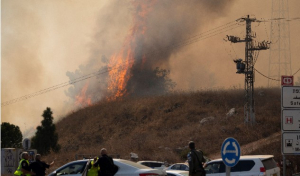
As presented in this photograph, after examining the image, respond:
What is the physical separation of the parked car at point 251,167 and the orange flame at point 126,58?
193 feet

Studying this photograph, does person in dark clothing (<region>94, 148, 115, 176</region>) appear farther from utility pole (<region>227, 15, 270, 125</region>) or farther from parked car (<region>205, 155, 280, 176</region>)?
utility pole (<region>227, 15, 270, 125</region>)

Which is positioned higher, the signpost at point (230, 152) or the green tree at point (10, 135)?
the signpost at point (230, 152)

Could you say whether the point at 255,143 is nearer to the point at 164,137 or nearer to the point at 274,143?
the point at 274,143

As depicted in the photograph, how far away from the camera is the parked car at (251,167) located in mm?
20062

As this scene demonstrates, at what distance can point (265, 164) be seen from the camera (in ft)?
66.6

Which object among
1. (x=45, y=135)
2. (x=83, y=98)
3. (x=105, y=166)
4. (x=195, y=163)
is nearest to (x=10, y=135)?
(x=45, y=135)

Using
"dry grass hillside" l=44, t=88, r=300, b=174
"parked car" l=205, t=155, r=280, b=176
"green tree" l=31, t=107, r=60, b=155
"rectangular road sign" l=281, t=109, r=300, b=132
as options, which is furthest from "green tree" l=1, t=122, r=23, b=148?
"rectangular road sign" l=281, t=109, r=300, b=132

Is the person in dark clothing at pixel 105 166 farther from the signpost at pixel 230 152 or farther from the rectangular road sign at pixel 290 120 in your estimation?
the rectangular road sign at pixel 290 120

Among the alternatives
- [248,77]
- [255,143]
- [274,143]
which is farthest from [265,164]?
[248,77]

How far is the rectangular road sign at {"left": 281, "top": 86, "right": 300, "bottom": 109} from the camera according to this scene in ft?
54.0

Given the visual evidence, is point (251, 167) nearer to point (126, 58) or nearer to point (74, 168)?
point (74, 168)

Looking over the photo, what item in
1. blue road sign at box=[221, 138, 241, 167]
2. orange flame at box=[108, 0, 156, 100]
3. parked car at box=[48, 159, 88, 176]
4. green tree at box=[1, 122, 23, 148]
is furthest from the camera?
orange flame at box=[108, 0, 156, 100]

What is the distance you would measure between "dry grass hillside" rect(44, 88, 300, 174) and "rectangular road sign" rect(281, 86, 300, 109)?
1005 inches

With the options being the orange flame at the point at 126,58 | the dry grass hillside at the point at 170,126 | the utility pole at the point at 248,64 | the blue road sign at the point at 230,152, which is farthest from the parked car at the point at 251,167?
the orange flame at the point at 126,58
